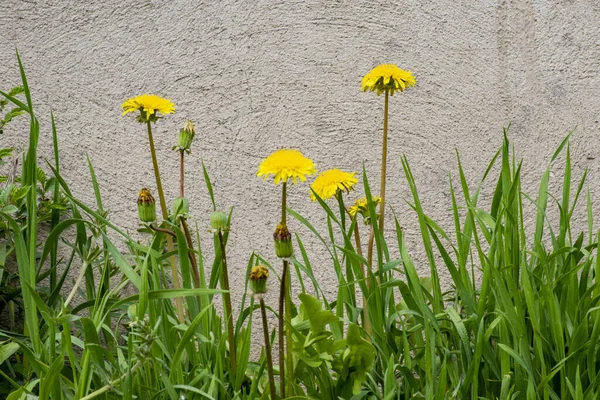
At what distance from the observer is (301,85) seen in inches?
84.1

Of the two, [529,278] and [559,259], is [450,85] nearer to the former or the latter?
[559,259]

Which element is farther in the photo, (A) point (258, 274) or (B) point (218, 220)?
(B) point (218, 220)

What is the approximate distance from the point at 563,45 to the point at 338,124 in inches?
25.1

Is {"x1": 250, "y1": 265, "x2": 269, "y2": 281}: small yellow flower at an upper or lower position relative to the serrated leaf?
upper

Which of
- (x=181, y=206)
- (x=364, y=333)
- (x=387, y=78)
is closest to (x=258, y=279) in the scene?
(x=181, y=206)

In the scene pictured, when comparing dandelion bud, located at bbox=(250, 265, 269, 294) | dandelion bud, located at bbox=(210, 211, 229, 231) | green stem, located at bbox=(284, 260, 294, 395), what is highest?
dandelion bud, located at bbox=(210, 211, 229, 231)

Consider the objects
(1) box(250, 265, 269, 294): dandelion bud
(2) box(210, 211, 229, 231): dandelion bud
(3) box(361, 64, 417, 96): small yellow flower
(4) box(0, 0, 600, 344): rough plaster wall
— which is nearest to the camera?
(1) box(250, 265, 269, 294): dandelion bud

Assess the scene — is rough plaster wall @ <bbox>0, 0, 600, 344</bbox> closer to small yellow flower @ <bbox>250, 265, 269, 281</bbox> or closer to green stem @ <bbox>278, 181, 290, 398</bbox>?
green stem @ <bbox>278, 181, 290, 398</bbox>

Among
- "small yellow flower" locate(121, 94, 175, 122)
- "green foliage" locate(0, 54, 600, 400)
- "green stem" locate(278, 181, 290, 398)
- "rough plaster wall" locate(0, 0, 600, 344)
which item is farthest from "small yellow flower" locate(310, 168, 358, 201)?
"rough plaster wall" locate(0, 0, 600, 344)

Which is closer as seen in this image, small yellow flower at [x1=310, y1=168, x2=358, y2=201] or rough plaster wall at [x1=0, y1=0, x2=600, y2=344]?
small yellow flower at [x1=310, y1=168, x2=358, y2=201]

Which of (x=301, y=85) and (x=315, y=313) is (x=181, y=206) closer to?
(x=315, y=313)

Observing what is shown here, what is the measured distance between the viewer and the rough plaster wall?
2100 millimetres

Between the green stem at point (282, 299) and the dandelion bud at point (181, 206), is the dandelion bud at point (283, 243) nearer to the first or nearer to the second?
the green stem at point (282, 299)

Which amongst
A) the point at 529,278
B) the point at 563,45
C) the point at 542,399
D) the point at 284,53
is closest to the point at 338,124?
the point at 284,53
